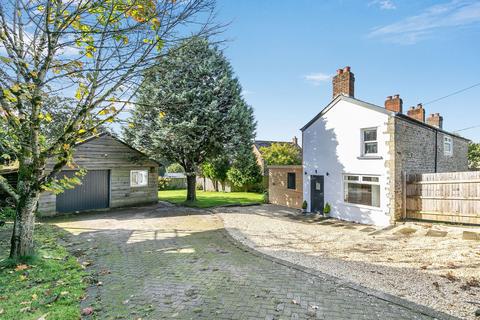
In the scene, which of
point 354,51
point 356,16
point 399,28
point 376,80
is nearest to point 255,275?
point 356,16

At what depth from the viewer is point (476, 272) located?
6070 mm

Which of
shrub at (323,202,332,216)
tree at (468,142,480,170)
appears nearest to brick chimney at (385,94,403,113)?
shrub at (323,202,332,216)

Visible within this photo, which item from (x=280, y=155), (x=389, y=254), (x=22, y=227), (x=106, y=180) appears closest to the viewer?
(x=22, y=227)

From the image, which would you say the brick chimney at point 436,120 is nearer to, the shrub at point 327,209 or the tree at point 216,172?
the shrub at point 327,209

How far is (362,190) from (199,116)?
10181 millimetres

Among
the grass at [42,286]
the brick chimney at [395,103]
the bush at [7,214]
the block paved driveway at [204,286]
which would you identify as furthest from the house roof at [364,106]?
the bush at [7,214]

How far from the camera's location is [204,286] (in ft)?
17.6

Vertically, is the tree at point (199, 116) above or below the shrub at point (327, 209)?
above

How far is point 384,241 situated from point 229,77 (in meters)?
13.2

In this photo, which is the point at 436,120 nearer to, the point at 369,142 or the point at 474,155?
the point at 369,142

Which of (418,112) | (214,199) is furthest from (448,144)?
(214,199)

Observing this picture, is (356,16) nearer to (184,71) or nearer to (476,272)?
(476,272)

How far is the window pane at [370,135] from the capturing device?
12477 mm

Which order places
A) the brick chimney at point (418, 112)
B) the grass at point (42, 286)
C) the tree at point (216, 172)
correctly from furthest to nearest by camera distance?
the tree at point (216, 172) → the brick chimney at point (418, 112) → the grass at point (42, 286)
